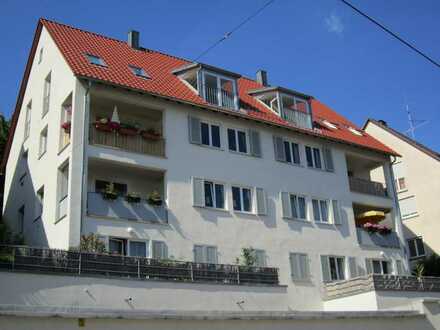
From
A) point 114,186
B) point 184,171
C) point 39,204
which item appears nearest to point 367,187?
point 184,171

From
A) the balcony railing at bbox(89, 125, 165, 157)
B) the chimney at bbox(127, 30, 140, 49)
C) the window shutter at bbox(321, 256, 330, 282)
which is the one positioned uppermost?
the chimney at bbox(127, 30, 140, 49)

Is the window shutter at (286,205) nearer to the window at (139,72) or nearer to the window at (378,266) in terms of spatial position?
the window at (378,266)

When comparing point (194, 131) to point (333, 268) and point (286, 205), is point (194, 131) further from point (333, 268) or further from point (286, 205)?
point (333, 268)

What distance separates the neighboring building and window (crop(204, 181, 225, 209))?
54.2 feet

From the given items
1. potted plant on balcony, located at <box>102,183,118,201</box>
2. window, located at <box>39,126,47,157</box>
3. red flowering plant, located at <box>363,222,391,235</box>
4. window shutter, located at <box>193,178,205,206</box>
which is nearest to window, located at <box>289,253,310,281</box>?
red flowering plant, located at <box>363,222,391,235</box>

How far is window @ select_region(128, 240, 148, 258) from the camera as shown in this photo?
2319cm

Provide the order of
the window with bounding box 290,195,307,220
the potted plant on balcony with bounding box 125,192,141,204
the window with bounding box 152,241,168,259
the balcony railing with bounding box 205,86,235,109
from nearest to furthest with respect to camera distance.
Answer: the window with bounding box 152,241,168,259
the potted plant on balcony with bounding box 125,192,141,204
the balcony railing with bounding box 205,86,235,109
the window with bounding box 290,195,307,220

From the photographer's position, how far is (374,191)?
111 ft

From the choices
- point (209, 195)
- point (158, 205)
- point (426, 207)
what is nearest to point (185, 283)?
point (158, 205)

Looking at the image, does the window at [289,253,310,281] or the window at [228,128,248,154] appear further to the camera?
the window at [228,128,248,154]

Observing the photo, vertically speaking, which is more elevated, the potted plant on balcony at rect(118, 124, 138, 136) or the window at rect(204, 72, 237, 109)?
the window at rect(204, 72, 237, 109)

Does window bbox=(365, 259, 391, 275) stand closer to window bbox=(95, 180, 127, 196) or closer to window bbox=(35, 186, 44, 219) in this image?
window bbox=(95, 180, 127, 196)

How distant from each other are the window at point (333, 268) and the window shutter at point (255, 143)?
5788 mm

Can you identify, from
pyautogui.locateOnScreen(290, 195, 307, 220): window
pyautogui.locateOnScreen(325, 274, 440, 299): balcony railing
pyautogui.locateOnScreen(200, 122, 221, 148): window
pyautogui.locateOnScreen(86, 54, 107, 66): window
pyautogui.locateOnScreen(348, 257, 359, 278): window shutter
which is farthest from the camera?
pyautogui.locateOnScreen(348, 257, 359, 278): window shutter
